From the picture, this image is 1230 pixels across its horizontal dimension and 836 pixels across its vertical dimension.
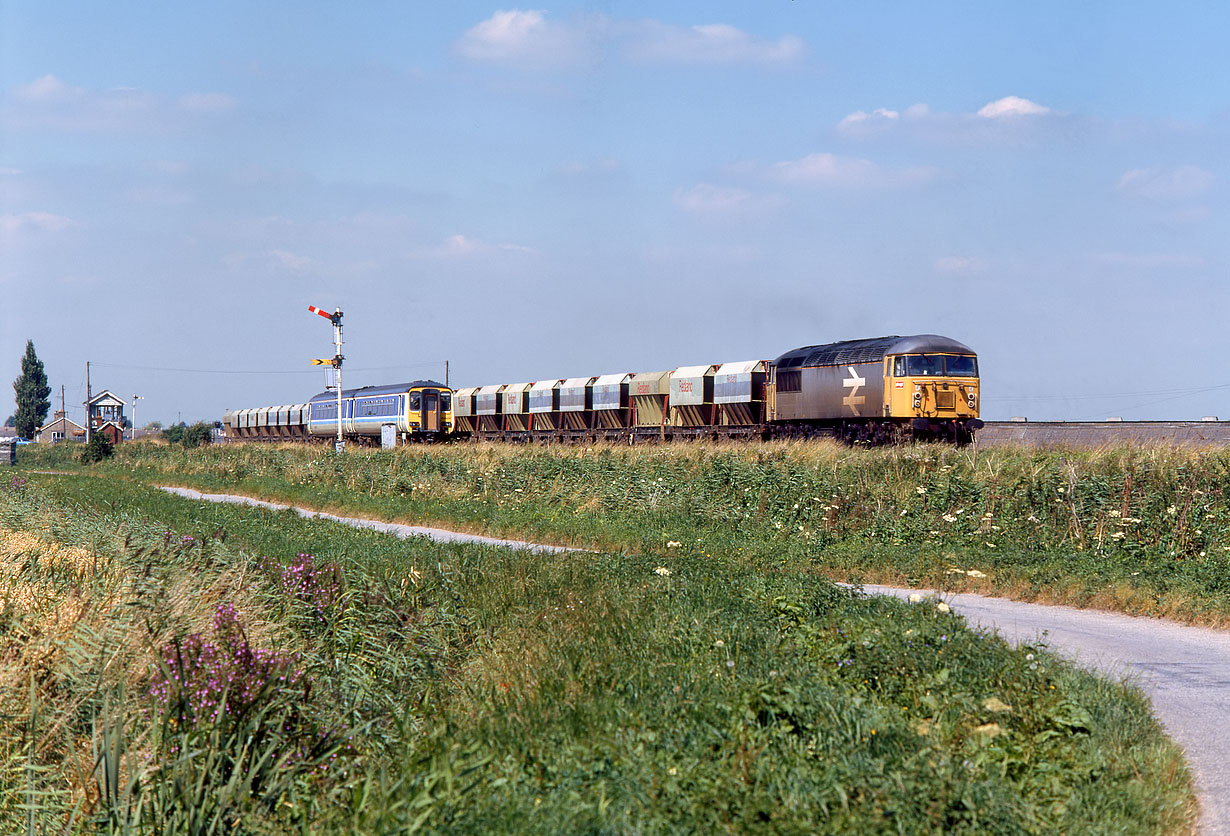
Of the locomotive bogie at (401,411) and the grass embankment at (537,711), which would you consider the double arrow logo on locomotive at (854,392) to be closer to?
the grass embankment at (537,711)

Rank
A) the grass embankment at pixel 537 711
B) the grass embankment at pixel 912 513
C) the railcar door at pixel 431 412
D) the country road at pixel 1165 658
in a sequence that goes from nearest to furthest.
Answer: the grass embankment at pixel 537 711 < the country road at pixel 1165 658 < the grass embankment at pixel 912 513 < the railcar door at pixel 431 412

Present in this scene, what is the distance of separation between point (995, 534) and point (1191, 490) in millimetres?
2653

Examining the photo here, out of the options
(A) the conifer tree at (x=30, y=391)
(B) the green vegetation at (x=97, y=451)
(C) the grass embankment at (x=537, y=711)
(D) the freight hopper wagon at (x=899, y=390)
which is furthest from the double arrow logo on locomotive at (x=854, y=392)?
(A) the conifer tree at (x=30, y=391)

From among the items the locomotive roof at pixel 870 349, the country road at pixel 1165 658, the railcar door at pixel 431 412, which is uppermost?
the locomotive roof at pixel 870 349

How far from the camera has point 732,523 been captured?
18.5 meters

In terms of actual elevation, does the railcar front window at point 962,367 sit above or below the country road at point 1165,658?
above

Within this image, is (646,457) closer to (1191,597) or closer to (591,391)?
(1191,597)

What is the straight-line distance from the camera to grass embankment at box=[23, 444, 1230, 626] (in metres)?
13.0

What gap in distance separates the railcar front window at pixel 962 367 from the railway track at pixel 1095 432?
87.4 inches

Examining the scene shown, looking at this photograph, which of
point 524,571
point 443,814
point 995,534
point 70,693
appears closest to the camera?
point 443,814

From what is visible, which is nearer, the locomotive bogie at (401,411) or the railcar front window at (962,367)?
the railcar front window at (962,367)

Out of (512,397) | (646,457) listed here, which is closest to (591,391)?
(512,397)

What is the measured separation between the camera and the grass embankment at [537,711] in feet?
17.9

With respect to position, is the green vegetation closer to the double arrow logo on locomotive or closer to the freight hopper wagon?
the freight hopper wagon
